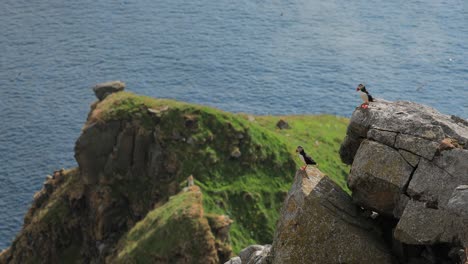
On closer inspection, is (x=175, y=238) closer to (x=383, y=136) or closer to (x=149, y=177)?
(x=149, y=177)

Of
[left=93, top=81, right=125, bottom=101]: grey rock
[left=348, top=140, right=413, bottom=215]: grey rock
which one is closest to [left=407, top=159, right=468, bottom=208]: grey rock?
[left=348, top=140, right=413, bottom=215]: grey rock

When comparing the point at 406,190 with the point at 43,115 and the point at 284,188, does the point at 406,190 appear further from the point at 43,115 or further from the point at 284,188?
the point at 43,115

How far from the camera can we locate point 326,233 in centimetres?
3544

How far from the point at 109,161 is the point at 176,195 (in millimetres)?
18985

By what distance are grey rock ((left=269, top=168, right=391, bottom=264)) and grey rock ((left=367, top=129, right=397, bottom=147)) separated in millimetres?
3973

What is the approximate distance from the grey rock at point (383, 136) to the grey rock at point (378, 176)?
0.91ft

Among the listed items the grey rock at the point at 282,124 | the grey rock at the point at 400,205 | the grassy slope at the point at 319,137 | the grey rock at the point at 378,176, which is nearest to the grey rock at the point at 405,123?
the grey rock at the point at 378,176

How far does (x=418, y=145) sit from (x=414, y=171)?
1.38 metres

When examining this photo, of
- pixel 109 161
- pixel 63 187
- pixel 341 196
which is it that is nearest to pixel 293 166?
pixel 109 161

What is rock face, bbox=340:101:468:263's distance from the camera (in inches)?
1273

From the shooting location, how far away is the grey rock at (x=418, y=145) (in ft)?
113

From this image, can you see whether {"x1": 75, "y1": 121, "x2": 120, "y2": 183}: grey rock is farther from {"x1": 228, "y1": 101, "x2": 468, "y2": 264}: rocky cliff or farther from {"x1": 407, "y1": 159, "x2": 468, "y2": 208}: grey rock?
{"x1": 407, "y1": 159, "x2": 468, "y2": 208}: grey rock

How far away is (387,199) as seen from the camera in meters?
35.4

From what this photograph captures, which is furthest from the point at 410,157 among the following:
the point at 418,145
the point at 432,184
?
A: the point at 432,184
